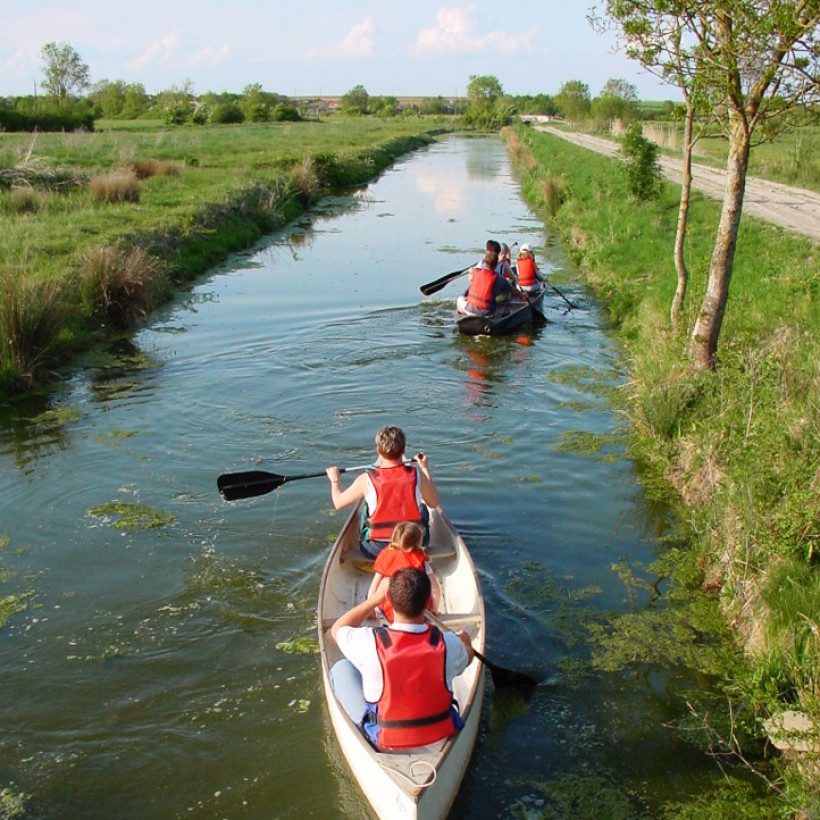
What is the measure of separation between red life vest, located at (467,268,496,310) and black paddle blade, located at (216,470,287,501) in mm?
7966

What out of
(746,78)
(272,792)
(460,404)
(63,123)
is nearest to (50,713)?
(272,792)

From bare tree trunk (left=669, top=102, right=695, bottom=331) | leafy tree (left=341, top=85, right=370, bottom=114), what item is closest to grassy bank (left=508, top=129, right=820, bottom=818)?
bare tree trunk (left=669, top=102, right=695, bottom=331)

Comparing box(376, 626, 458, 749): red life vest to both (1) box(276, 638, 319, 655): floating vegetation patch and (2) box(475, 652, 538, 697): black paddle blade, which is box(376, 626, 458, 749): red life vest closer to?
(2) box(475, 652, 538, 697): black paddle blade

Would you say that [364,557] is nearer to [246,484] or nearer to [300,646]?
[300,646]

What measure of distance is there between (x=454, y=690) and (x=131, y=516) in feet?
14.7

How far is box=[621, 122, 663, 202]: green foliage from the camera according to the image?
23105 mm

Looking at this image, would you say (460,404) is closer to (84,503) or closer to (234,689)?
(84,503)

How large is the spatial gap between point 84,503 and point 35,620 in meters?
2.22

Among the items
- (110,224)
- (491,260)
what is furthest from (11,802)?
(110,224)

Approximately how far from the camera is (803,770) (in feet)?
15.7

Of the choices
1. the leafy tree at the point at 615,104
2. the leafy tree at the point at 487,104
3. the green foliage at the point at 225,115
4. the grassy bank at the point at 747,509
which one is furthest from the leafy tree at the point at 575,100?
the grassy bank at the point at 747,509

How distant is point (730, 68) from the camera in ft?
25.8

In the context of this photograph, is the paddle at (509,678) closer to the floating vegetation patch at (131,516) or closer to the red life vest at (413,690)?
the red life vest at (413,690)

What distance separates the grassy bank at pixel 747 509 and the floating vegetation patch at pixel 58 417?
725 cm
